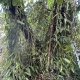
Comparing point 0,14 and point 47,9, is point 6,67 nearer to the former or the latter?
point 0,14

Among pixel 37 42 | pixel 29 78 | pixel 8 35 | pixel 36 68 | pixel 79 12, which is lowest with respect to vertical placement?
pixel 29 78

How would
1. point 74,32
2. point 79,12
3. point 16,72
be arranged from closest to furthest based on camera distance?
point 16,72
point 74,32
point 79,12

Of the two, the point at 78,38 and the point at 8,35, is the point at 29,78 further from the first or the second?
the point at 78,38

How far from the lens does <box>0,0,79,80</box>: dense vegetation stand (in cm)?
175

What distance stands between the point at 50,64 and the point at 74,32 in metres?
0.54

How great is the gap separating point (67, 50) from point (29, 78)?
0.63 meters

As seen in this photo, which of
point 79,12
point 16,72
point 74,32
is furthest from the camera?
point 79,12

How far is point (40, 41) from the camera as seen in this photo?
6.09ft

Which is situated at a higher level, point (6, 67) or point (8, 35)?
point (8, 35)

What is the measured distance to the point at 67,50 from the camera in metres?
1.82

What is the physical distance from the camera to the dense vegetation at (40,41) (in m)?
1.75

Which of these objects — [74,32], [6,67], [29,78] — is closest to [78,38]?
[74,32]

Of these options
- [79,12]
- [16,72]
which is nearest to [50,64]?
[16,72]

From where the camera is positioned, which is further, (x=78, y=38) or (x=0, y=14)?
(x=78, y=38)
